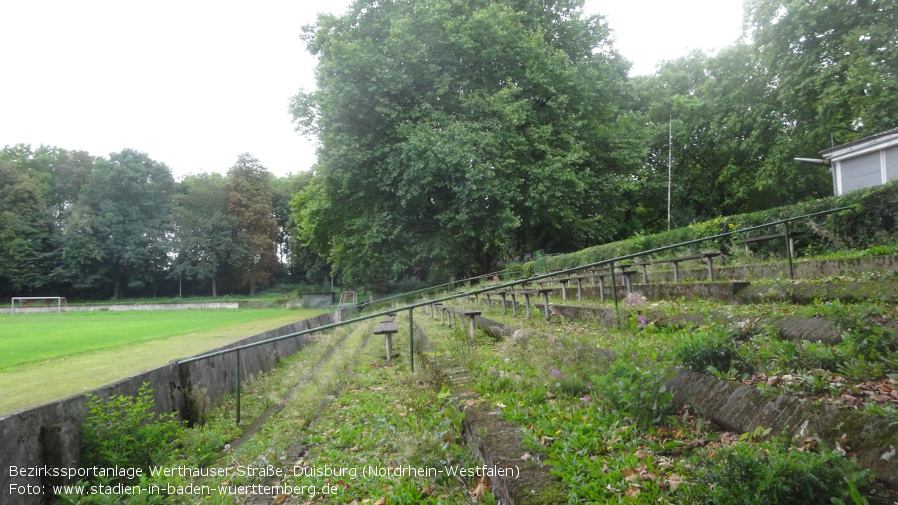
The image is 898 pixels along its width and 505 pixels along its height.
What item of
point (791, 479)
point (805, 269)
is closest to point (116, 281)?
point (805, 269)

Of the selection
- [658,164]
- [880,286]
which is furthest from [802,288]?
[658,164]

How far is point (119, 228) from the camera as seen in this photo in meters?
49.5

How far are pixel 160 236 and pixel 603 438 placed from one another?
5944 cm

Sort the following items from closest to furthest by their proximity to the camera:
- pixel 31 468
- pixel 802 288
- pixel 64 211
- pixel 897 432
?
pixel 897 432, pixel 31 468, pixel 802 288, pixel 64 211

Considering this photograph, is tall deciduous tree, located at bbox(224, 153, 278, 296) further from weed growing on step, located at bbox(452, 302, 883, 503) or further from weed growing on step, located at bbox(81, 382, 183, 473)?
weed growing on step, located at bbox(452, 302, 883, 503)

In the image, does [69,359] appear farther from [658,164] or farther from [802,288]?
[658,164]

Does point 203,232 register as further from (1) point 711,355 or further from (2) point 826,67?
(1) point 711,355

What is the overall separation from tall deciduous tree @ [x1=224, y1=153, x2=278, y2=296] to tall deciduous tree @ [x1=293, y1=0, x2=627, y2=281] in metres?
33.6

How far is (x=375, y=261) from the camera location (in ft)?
71.1

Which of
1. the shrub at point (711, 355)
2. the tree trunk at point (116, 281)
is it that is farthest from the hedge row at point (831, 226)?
the tree trunk at point (116, 281)

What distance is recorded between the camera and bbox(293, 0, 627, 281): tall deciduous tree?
59.1 ft

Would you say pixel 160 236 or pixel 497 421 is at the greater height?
pixel 160 236

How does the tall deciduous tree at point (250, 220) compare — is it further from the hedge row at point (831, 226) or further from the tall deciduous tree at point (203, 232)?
the hedge row at point (831, 226)

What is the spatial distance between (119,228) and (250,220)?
12459 millimetres
